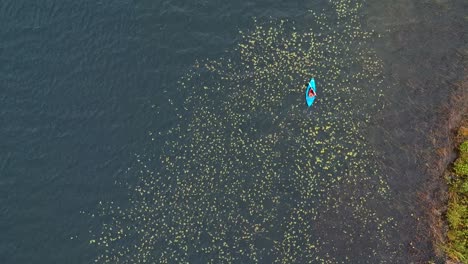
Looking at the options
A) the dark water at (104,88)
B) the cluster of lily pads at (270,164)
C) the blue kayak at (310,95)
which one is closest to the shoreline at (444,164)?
the dark water at (104,88)

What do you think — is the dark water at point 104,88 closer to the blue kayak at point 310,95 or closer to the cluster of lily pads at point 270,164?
the cluster of lily pads at point 270,164

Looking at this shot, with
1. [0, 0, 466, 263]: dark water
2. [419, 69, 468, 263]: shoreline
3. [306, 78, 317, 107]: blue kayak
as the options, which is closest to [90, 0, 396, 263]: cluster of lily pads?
[306, 78, 317, 107]: blue kayak

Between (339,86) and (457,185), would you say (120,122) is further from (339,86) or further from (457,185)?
(457,185)

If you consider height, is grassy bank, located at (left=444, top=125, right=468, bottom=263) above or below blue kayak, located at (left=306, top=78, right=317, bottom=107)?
below

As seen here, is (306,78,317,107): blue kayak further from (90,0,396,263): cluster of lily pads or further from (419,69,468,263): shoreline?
(419,69,468,263): shoreline

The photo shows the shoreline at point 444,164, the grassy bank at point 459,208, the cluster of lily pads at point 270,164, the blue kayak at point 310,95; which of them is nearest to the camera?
the grassy bank at point 459,208
